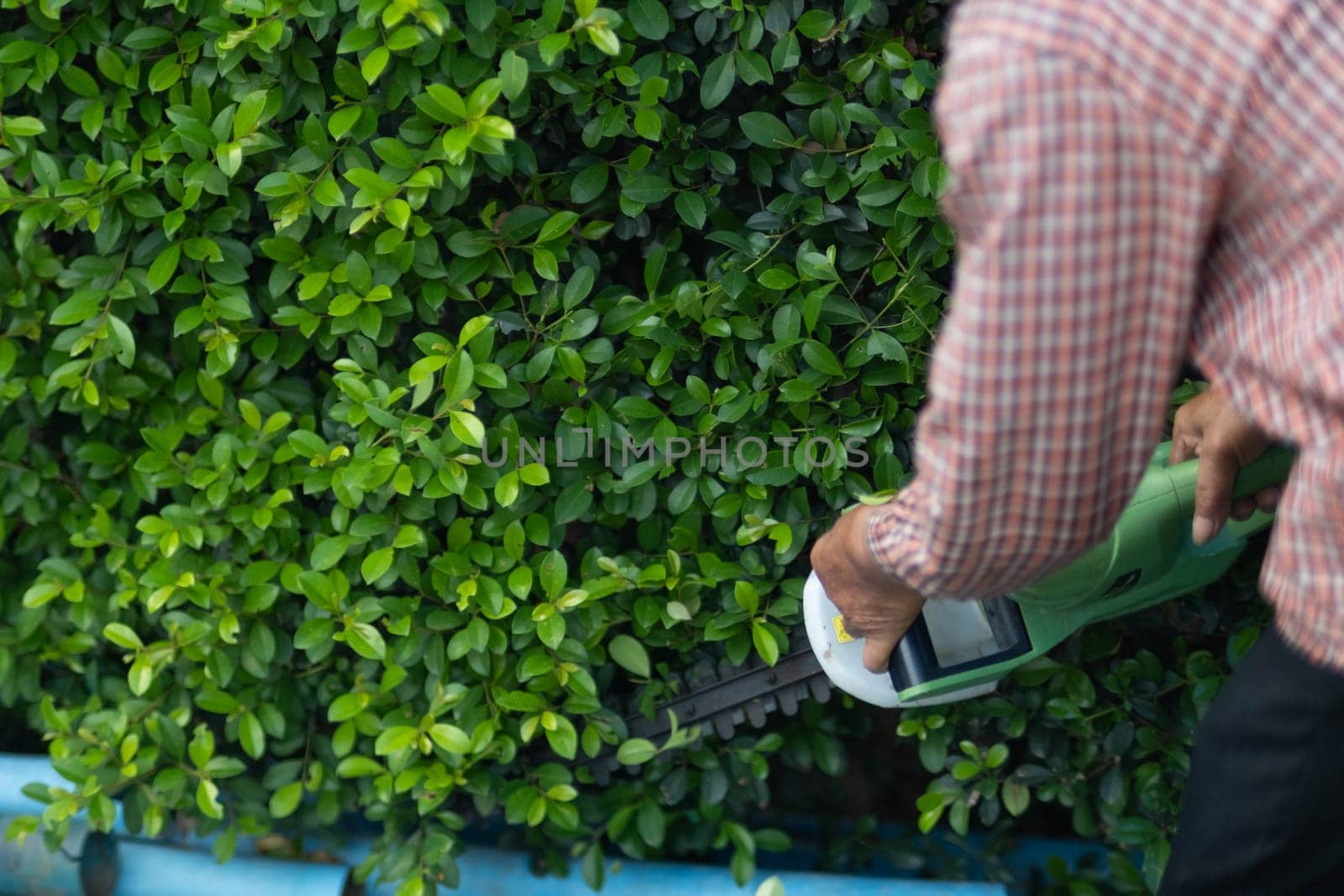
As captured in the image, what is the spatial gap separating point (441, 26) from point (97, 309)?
2.62ft

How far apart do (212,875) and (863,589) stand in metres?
1.41

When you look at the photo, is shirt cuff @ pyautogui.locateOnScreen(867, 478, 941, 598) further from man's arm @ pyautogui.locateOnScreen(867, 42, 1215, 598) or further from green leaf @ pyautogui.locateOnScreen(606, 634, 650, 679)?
green leaf @ pyautogui.locateOnScreen(606, 634, 650, 679)

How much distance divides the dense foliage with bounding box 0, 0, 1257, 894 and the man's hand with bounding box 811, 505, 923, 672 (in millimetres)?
298

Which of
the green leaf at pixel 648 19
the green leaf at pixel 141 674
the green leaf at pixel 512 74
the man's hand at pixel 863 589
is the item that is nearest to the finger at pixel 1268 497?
the man's hand at pixel 863 589

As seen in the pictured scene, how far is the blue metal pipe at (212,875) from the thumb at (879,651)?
1081 mm

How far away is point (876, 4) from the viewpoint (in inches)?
69.1

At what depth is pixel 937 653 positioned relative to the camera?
1.87 m

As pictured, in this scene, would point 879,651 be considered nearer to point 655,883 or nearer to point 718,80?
point 655,883

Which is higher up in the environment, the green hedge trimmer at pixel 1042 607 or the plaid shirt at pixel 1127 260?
the plaid shirt at pixel 1127 260

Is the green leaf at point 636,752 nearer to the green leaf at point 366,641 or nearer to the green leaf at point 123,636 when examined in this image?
the green leaf at point 366,641

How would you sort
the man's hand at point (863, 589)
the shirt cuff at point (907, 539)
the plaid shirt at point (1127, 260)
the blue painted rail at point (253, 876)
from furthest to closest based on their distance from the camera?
the blue painted rail at point (253, 876) → the man's hand at point (863, 589) → the shirt cuff at point (907, 539) → the plaid shirt at point (1127, 260)

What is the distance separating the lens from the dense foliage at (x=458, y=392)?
183 cm

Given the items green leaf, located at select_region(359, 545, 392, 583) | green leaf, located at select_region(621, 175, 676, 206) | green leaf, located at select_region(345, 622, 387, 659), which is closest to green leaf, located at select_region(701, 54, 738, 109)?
green leaf, located at select_region(621, 175, 676, 206)

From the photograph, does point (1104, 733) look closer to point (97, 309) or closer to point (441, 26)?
point (441, 26)
